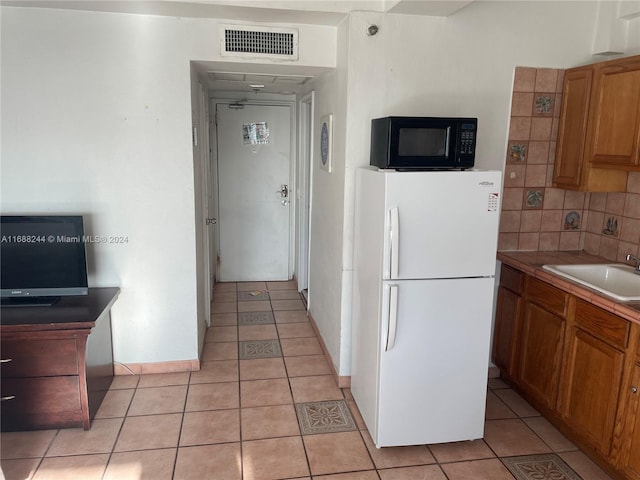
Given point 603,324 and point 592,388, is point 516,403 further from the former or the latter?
point 603,324

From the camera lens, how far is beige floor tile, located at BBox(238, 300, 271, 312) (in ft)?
15.4

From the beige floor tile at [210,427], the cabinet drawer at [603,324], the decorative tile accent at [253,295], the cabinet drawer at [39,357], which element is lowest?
the beige floor tile at [210,427]

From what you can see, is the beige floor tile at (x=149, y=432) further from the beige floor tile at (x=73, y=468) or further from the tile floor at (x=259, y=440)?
the beige floor tile at (x=73, y=468)

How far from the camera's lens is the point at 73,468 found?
2.40 meters

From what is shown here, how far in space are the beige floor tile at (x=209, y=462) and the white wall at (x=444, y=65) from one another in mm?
946

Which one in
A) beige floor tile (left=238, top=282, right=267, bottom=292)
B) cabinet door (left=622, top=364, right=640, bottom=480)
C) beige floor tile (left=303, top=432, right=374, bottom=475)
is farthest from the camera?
beige floor tile (left=238, top=282, right=267, bottom=292)

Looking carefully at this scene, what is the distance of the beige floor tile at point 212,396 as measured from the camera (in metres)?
2.99

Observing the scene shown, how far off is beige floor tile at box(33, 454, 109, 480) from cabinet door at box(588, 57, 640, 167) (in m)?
3.17

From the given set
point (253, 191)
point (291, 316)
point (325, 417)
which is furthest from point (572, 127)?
point (253, 191)

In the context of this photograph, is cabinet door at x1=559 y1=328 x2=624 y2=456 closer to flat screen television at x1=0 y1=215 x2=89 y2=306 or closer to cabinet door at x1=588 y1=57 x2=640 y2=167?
cabinet door at x1=588 y1=57 x2=640 y2=167

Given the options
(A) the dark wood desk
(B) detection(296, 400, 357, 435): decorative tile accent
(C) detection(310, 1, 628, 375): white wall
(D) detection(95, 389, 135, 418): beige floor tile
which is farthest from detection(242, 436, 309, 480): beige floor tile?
(A) the dark wood desk

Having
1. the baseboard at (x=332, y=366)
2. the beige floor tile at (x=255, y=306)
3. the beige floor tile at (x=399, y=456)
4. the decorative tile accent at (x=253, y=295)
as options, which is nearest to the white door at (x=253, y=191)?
the decorative tile accent at (x=253, y=295)

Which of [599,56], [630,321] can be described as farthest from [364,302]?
[599,56]

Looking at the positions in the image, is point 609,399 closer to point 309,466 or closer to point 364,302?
point 364,302
